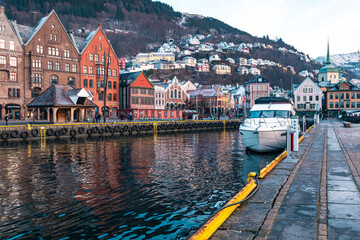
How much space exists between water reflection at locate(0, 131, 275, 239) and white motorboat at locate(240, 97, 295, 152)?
86.9 inches

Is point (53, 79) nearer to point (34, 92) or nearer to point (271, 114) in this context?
point (34, 92)

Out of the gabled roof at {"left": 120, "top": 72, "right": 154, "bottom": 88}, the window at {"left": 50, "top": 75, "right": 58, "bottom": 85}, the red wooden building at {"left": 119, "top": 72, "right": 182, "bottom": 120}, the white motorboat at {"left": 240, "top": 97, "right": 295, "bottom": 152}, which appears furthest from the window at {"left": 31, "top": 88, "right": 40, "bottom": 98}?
the white motorboat at {"left": 240, "top": 97, "right": 295, "bottom": 152}

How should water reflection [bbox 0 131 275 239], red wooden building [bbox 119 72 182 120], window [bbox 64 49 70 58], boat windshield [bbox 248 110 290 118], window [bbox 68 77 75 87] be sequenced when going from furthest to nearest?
red wooden building [bbox 119 72 182 120] < window [bbox 68 77 75 87] < window [bbox 64 49 70 58] < boat windshield [bbox 248 110 290 118] < water reflection [bbox 0 131 275 239]

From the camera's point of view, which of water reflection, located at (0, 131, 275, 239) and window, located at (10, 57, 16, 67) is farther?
window, located at (10, 57, 16, 67)

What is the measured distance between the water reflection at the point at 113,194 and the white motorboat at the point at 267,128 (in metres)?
2.21

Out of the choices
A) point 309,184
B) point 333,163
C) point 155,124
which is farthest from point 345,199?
point 155,124

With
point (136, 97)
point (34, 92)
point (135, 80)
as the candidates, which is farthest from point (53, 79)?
point (136, 97)

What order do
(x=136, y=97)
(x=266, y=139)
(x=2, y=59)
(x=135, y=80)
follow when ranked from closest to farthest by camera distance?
(x=266, y=139) < (x=2, y=59) < (x=135, y=80) < (x=136, y=97)

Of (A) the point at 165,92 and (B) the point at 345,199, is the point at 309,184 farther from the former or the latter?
(A) the point at 165,92

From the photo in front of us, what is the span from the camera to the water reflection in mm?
9039

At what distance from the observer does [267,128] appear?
912 inches

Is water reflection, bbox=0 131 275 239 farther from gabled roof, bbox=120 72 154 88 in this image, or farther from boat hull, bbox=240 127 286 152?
gabled roof, bbox=120 72 154 88

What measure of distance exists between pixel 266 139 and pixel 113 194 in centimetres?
1449

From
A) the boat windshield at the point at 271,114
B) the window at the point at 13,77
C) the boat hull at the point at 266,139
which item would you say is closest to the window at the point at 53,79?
the window at the point at 13,77
